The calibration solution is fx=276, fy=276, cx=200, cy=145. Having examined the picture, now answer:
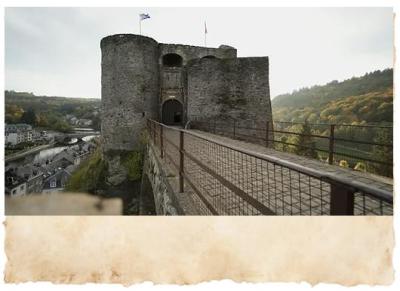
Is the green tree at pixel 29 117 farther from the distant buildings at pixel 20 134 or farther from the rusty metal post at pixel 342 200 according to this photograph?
the rusty metal post at pixel 342 200

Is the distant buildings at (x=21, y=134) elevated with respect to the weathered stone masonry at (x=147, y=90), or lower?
lower

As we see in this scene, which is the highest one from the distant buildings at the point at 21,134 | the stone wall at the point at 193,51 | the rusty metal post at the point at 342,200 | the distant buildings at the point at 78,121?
the stone wall at the point at 193,51

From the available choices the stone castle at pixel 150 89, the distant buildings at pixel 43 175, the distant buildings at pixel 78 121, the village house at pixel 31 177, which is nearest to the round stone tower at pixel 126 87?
the stone castle at pixel 150 89

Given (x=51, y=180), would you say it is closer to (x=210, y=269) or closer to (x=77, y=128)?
(x=77, y=128)

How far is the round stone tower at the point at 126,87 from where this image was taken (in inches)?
535

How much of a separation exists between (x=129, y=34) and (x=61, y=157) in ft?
124

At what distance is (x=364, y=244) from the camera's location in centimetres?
214

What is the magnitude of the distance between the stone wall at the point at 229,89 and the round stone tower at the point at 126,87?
7.59 feet

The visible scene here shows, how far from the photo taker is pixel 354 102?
4028 centimetres

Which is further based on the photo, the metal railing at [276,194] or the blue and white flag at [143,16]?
the blue and white flag at [143,16]

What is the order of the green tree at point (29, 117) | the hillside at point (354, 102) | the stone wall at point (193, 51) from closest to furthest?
the stone wall at point (193, 51), the green tree at point (29, 117), the hillside at point (354, 102)

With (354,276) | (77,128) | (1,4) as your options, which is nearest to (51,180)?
(77,128)

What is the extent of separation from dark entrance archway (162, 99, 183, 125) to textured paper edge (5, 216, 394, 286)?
15589mm

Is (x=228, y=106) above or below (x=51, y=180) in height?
above
